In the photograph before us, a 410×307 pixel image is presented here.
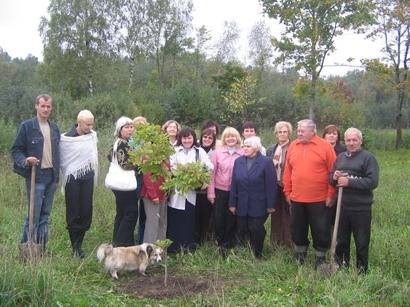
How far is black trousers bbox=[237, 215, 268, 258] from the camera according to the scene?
602cm

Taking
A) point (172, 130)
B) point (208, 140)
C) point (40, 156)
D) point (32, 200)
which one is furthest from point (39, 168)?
point (208, 140)

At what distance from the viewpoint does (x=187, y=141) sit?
6.21 meters

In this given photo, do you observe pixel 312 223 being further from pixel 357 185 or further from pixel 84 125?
pixel 84 125

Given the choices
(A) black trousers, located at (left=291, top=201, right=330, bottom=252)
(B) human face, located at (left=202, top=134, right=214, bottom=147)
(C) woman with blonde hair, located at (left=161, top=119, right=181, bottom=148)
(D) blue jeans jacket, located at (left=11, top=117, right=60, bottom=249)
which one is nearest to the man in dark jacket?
(A) black trousers, located at (left=291, top=201, right=330, bottom=252)

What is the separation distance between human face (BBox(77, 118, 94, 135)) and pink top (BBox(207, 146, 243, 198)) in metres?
1.68

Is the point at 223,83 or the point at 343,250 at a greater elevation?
the point at 223,83

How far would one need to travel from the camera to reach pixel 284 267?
5492mm

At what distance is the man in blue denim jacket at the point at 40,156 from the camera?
5473 millimetres

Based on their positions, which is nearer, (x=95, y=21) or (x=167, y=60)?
(x=95, y=21)

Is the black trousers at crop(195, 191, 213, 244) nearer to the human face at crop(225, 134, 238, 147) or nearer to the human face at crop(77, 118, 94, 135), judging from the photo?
the human face at crop(225, 134, 238, 147)

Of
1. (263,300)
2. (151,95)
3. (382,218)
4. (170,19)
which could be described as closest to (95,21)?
(170,19)

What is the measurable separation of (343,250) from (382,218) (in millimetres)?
2651

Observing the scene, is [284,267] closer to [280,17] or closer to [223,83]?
[280,17]

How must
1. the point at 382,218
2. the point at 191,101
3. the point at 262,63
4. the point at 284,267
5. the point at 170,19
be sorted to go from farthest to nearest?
the point at 262,63
the point at 170,19
the point at 191,101
the point at 382,218
the point at 284,267
